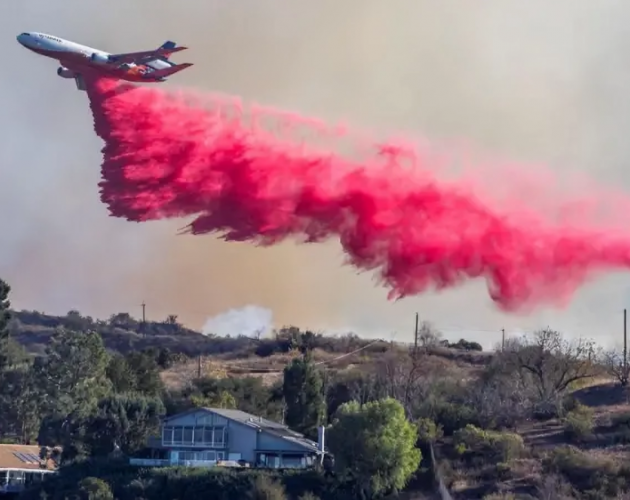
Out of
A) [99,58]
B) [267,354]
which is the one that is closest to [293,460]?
[99,58]

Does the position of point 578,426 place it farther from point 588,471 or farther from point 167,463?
point 167,463

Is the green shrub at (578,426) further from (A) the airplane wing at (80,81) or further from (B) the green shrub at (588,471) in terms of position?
(A) the airplane wing at (80,81)

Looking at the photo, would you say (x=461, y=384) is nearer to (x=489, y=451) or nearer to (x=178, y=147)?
(x=489, y=451)

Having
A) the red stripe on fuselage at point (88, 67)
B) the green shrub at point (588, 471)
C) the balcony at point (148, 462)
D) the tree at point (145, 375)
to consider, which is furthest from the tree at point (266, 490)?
the tree at point (145, 375)

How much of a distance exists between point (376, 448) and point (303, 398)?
22.4 meters

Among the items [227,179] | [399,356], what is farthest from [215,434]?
[399,356]

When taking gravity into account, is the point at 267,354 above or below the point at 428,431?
above

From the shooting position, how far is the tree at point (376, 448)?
231 ft

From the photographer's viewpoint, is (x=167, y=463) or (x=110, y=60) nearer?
(x=110, y=60)

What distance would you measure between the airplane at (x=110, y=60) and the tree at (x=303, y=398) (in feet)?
125

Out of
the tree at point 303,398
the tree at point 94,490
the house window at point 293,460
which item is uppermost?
the tree at point 303,398

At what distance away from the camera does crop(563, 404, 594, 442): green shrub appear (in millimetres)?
80000

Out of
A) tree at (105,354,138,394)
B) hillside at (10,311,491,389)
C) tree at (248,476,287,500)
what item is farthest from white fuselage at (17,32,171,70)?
hillside at (10,311,491,389)

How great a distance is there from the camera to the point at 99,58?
205 feet
